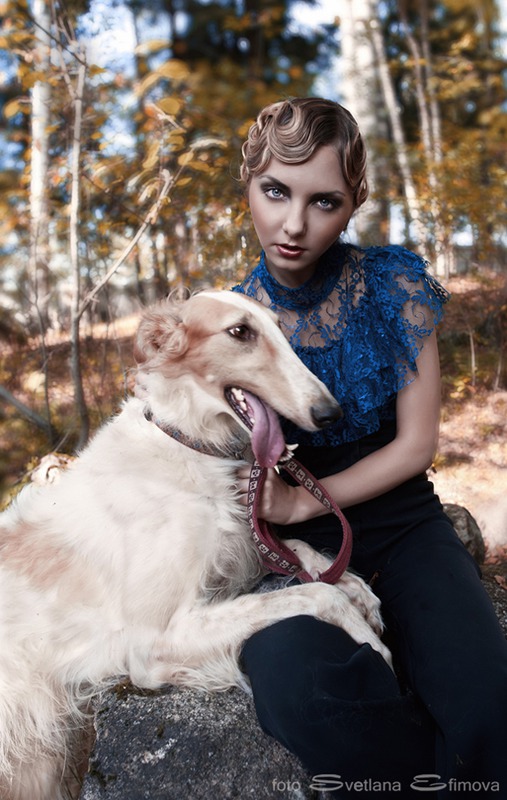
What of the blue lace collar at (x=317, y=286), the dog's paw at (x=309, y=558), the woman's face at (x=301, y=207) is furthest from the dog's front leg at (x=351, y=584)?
the woman's face at (x=301, y=207)

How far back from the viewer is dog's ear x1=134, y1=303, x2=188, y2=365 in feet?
7.77

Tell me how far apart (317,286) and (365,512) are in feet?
2.91

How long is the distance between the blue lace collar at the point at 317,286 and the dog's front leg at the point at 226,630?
43.2 inches

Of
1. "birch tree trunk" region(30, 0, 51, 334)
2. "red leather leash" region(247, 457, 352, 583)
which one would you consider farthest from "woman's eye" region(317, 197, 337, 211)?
"birch tree trunk" region(30, 0, 51, 334)

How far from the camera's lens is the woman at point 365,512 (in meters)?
1.81

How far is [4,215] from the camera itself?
673 centimetres

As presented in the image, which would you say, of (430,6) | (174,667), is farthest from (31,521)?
(430,6)

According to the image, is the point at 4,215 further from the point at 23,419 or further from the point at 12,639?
the point at 12,639

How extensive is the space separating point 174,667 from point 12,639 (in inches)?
22.0

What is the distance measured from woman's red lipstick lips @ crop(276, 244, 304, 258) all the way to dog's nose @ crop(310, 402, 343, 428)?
665 mm

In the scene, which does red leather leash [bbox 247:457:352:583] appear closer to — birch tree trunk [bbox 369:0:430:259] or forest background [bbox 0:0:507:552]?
forest background [bbox 0:0:507:552]

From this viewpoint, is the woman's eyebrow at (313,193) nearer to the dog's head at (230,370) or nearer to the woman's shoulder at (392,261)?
the woman's shoulder at (392,261)

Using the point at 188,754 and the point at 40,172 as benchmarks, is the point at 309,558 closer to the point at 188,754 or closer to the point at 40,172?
the point at 188,754

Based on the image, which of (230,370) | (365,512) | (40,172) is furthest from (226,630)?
(40,172)
